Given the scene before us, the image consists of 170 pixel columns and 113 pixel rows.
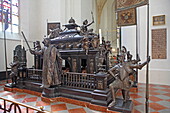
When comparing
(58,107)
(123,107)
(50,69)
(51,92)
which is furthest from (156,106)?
(50,69)

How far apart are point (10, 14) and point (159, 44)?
29.1 ft

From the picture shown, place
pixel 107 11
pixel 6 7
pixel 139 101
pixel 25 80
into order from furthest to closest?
pixel 107 11 < pixel 6 7 < pixel 25 80 < pixel 139 101

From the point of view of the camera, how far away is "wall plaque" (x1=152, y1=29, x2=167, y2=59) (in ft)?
18.6

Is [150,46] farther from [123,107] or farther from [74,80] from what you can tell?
[123,107]

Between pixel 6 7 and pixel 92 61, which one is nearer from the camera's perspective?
pixel 92 61

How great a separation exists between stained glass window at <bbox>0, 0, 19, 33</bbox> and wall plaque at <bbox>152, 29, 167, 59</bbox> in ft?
26.5

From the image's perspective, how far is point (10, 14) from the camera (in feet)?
26.4

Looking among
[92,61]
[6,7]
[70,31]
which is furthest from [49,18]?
[92,61]

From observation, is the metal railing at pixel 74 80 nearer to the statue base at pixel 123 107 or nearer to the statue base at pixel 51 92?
the statue base at pixel 51 92

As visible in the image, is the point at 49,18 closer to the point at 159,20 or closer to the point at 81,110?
the point at 159,20

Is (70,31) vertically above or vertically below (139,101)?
above

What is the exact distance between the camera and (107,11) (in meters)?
15.1

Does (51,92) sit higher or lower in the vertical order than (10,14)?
lower

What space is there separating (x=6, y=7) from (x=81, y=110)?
26.5 feet
